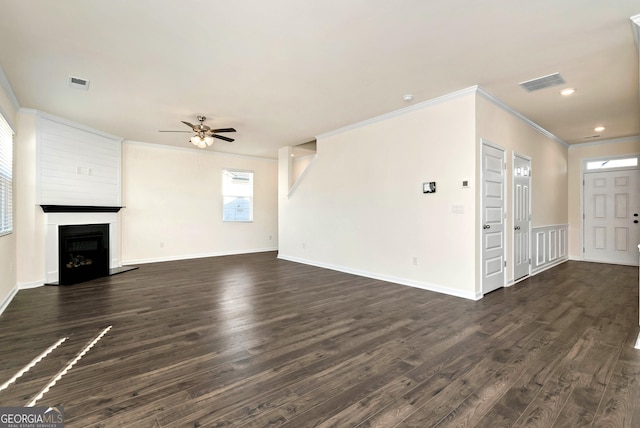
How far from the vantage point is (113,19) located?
99.7 inches

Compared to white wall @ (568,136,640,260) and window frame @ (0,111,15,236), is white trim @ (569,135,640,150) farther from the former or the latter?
window frame @ (0,111,15,236)

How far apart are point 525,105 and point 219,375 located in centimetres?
530

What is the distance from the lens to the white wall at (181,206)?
22.5 feet

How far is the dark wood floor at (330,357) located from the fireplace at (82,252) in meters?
0.83

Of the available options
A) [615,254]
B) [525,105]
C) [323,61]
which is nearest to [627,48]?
[525,105]

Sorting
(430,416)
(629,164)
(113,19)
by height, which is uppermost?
(113,19)

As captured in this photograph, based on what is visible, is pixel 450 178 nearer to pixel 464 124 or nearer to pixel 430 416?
pixel 464 124

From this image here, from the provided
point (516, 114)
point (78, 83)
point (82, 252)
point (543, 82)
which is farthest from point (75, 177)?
point (516, 114)

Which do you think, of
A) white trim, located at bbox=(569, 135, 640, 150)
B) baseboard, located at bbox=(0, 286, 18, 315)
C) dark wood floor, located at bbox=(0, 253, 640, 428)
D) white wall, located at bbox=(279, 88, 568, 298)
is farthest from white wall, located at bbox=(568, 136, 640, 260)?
baseboard, located at bbox=(0, 286, 18, 315)

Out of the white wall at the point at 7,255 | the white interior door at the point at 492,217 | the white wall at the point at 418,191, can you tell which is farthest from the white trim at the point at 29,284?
the white interior door at the point at 492,217

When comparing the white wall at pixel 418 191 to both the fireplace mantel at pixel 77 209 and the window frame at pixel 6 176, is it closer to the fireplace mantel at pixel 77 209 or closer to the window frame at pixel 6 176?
the fireplace mantel at pixel 77 209

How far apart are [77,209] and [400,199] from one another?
563cm

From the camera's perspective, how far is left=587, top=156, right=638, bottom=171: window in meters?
6.34

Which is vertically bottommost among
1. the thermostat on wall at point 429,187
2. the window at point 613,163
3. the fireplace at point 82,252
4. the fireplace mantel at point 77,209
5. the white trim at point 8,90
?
the fireplace at point 82,252
